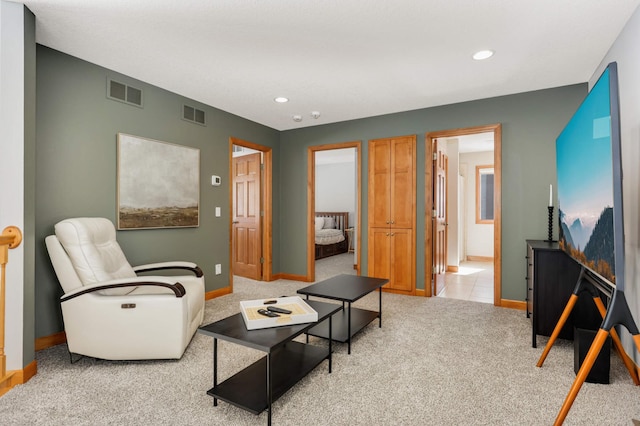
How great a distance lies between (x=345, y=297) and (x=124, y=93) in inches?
110

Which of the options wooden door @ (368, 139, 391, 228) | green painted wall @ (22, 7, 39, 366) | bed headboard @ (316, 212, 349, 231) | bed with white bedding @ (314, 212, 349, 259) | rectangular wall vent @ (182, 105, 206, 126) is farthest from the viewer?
bed headboard @ (316, 212, 349, 231)

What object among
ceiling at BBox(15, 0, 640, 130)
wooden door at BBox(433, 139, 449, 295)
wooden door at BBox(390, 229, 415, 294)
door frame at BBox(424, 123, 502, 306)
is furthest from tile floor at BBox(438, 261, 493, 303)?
ceiling at BBox(15, 0, 640, 130)

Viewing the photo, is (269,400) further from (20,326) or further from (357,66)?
(357,66)

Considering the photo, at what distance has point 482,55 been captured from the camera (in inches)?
112

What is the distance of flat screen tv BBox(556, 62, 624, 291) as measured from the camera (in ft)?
4.49

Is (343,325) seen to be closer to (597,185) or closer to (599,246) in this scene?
(599,246)

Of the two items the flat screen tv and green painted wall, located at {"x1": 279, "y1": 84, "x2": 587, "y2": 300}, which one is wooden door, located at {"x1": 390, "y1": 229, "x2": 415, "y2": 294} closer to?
green painted wall, located at {"x1": 279, "y1": 84, "x2": 587, "y2": 300}

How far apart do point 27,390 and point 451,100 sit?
4544 millimetres

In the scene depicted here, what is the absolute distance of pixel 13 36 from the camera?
2.17 meters

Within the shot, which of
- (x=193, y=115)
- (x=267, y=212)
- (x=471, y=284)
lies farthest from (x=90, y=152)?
(x=471, y=284)

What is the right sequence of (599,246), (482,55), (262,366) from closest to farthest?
(599,246)
(262,366)
(482,55)

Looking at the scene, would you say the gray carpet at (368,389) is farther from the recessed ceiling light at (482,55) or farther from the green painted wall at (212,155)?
the recessed ceiling light at (482,55)

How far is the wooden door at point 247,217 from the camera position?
17.3ft

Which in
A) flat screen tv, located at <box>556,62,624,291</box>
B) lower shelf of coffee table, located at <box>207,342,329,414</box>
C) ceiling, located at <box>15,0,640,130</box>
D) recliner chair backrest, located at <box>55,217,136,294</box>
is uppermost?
ceiling, located at <box>15,0,640,130</box>
